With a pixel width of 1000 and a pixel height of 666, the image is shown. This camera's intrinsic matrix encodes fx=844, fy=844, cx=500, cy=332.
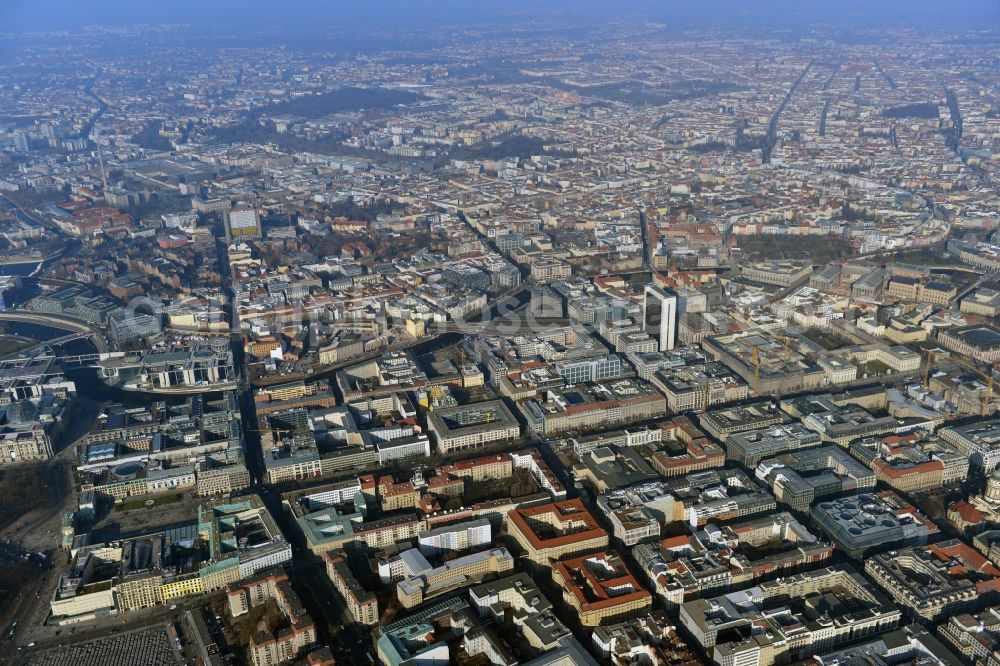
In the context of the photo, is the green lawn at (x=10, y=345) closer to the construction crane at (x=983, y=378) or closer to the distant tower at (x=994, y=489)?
the distant tower at (x=994, y=489)

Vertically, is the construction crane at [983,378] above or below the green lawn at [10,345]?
above

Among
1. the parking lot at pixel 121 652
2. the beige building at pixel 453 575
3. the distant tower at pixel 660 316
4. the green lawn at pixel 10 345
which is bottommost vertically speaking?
the parking lot at pixel 121 652

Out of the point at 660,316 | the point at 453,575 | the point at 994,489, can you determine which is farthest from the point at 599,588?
the point at 660,316

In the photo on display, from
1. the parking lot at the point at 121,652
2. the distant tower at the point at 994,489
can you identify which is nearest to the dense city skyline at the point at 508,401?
the parking lot at the point at 121,652

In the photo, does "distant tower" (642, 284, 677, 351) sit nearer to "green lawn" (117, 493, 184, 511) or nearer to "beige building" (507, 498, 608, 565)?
"beige building" (507, 498, 608, 565)

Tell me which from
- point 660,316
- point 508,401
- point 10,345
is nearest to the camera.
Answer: point 508,401

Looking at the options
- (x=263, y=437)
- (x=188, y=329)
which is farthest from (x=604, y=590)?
(x=188, y=329)

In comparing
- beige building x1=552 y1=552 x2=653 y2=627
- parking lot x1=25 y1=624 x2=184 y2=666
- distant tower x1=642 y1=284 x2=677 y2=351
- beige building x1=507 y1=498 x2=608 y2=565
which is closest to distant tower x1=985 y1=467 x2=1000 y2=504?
beige building x1=552 y1=552 x2=653 y2=627

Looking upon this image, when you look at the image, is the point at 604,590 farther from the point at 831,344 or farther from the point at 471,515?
the point at 831,344

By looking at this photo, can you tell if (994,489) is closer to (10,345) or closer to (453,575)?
(453,575)
